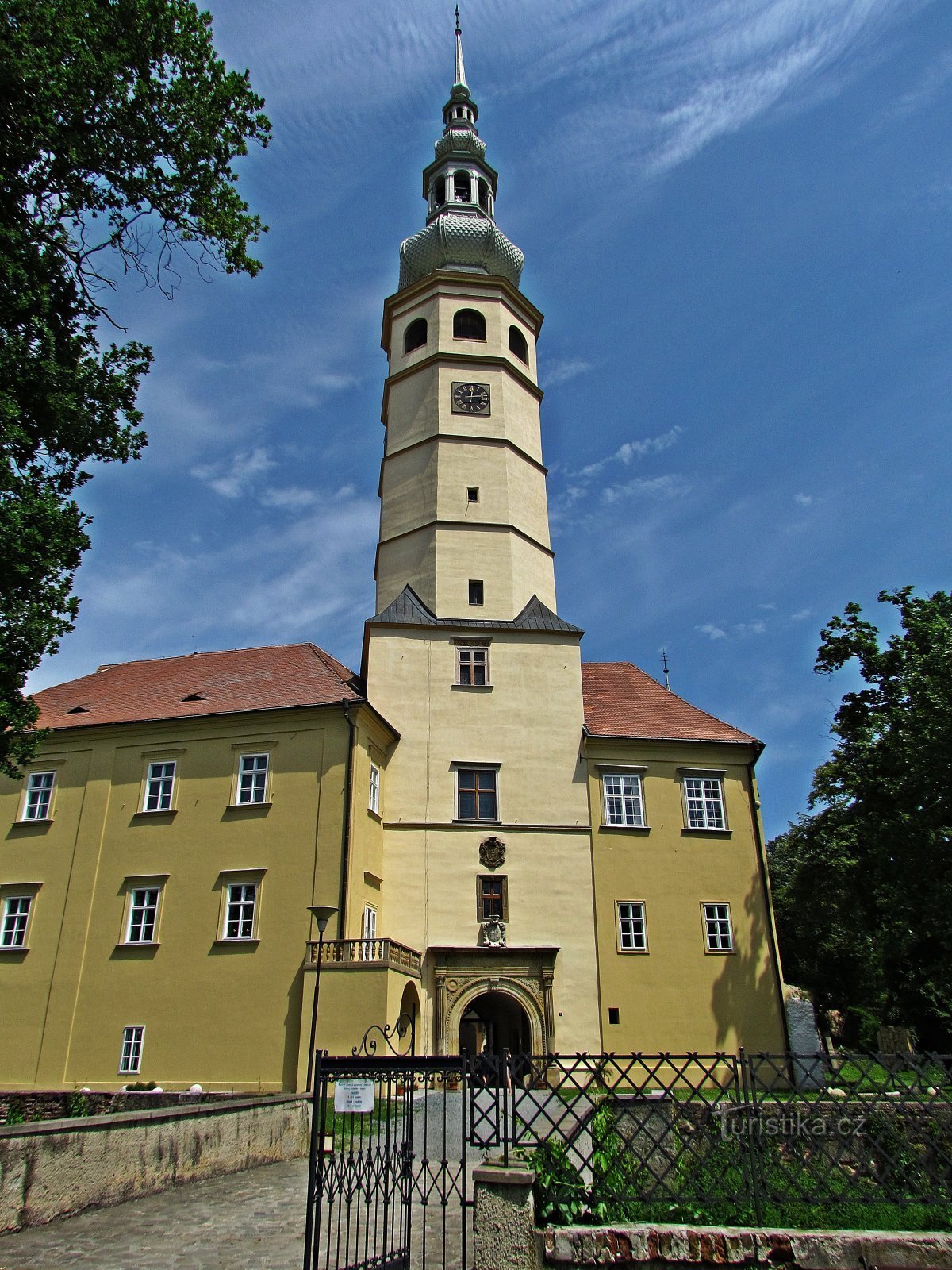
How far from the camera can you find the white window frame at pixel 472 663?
2681 centimetres

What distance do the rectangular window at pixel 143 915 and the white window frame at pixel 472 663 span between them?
9.74 m

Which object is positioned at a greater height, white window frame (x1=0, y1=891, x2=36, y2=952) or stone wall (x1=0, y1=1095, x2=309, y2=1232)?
white window frame (x1=0, y1=891, x2=36, y2=952)

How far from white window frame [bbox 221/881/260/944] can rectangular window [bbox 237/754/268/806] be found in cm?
205

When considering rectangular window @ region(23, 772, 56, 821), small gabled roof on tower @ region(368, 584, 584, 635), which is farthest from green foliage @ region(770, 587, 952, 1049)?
rectangular window @ region(23, 772, 56, 821)

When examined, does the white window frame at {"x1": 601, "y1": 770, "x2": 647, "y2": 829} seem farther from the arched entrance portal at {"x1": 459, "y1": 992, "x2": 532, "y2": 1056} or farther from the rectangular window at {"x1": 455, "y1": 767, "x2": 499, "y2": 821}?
the arched entrance portal at {"x1": 459, "y1": 992, "x2": 532, "y2": 1056}

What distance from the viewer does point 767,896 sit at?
2559 cm

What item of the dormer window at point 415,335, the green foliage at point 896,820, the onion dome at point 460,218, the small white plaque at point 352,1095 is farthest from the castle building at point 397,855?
the small white plaque at point 352,1095

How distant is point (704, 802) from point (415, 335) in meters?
18.8

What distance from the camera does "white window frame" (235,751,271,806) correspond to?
78.8 feet

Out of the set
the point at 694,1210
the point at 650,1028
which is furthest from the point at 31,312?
the point at 650,1028

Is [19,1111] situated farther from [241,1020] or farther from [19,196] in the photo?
[19,196]

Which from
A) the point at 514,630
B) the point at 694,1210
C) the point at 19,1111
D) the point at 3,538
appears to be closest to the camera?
the point at 694,1210

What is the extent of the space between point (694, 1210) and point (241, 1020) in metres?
16.9

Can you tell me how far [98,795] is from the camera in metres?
25.2
